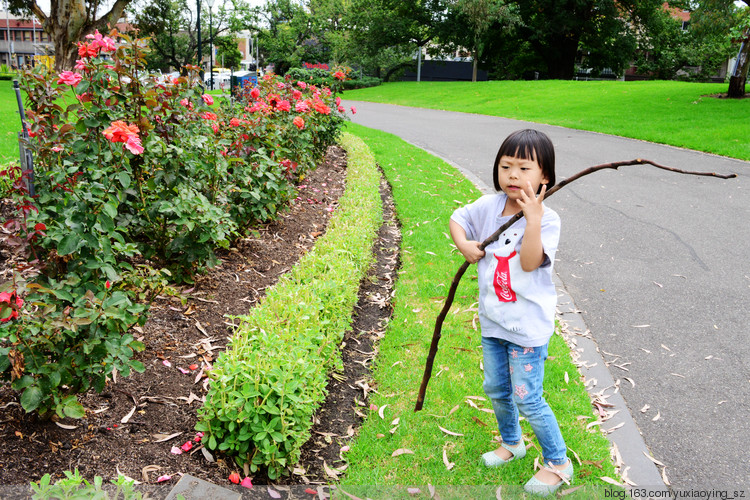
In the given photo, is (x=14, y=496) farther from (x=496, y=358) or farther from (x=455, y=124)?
(x=455, y=124)

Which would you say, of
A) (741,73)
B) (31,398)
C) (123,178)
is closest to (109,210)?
(123,178)

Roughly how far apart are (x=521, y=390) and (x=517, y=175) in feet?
3.13

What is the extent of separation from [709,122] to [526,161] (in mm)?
15556

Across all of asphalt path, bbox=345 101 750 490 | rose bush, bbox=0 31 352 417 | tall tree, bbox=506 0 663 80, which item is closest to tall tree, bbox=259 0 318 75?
tall tree, bbox=506 0 663 80

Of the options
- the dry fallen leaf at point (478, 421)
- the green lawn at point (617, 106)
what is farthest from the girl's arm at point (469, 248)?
the green lawn at point (617, 106)

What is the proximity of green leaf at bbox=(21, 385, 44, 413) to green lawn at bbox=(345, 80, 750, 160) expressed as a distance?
12.8m

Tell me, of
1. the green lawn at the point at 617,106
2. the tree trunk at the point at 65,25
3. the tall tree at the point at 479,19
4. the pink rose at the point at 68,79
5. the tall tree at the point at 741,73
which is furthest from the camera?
the tall tree at the point at 479,19

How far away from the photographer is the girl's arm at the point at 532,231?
2.26 metres

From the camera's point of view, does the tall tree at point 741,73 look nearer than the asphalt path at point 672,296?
No

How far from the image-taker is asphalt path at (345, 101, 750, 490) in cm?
314

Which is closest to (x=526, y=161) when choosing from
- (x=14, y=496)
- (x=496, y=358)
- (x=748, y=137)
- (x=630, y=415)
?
(x=496, y=358)

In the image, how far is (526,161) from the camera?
2.40 meters

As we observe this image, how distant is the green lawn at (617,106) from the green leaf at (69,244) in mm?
12494

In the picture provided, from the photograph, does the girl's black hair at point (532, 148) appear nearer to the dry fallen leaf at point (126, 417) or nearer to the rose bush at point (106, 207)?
the rose bush at point (106, 207)
